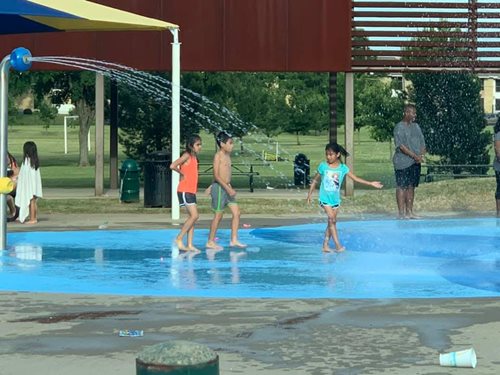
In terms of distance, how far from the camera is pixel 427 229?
2058cm

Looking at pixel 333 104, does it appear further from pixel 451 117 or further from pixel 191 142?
pixel 191 142

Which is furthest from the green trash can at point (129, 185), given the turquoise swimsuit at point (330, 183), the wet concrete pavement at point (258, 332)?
the wet concrete pavement at point (258, 332)

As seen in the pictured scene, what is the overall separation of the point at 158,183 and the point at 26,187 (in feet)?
13.8

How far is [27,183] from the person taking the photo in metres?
21.1

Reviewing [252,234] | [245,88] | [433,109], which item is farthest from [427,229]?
[245,88]

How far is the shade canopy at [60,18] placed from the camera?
1574cm

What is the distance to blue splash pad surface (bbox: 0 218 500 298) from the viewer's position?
13508 millimetres

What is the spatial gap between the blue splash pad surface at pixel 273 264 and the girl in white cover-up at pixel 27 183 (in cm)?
140

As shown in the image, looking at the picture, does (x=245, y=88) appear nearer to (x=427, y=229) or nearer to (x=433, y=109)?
(x=433, y=109)

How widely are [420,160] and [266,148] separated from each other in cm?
4886

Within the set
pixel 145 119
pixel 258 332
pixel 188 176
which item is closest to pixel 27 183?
pixel 188 176

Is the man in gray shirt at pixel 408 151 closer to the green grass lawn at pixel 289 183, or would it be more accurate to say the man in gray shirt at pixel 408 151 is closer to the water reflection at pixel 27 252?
the green grass lawn at pixel 289 183

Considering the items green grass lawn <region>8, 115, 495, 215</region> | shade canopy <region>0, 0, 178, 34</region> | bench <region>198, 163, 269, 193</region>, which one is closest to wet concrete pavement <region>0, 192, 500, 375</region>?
shade canopy <region>0, 0, 178, 34</region>

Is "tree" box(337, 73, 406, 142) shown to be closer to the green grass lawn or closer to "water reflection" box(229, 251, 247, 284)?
the green grass lawn
